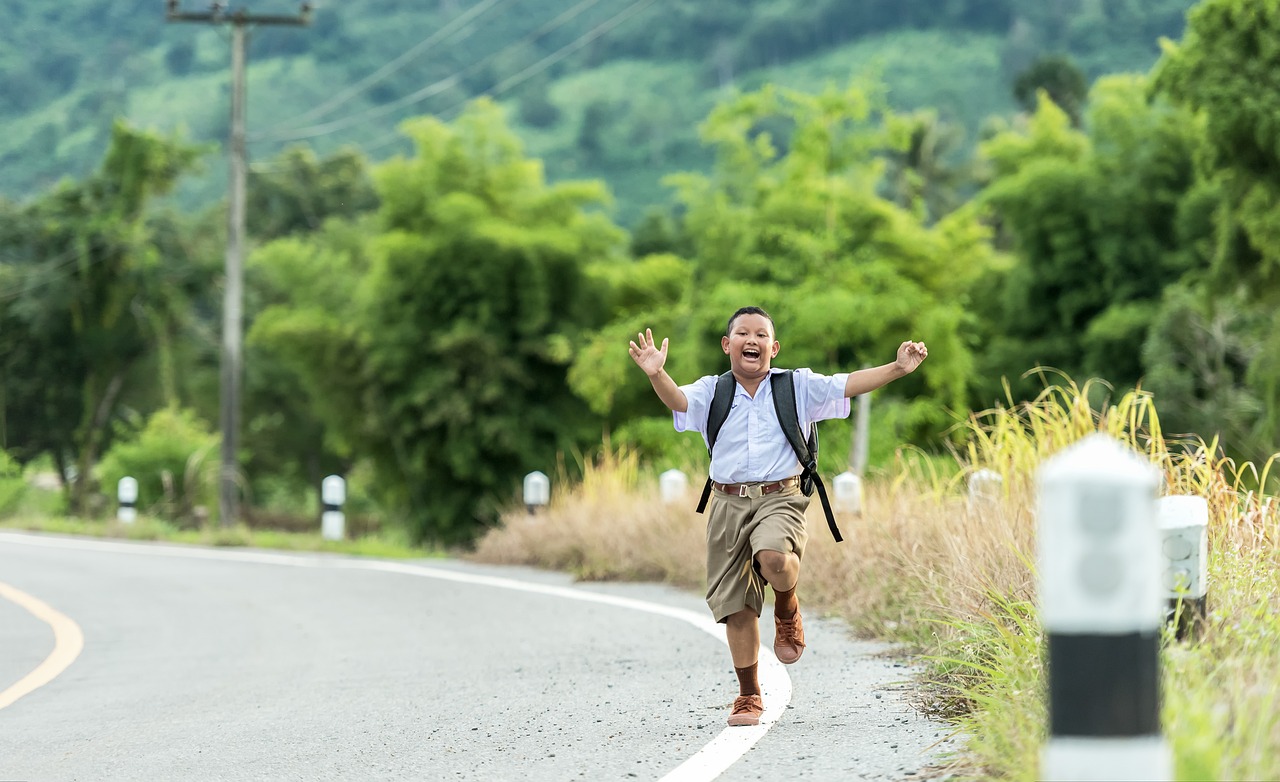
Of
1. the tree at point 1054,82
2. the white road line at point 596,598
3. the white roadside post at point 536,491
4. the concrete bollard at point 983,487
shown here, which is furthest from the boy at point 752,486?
the tree at point 1054,82

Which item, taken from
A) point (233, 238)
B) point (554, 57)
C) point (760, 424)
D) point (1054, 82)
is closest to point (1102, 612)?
point (760, 424)

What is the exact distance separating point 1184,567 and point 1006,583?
198 cm

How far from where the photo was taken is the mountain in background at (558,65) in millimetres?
115375

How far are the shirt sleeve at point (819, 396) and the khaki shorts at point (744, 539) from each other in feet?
1.01

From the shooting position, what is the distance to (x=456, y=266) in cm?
3578

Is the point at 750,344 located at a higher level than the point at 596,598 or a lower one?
higher

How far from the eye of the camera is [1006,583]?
6805mm

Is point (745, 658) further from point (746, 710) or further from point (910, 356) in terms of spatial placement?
point (910, 356)

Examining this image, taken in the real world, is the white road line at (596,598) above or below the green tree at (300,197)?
below

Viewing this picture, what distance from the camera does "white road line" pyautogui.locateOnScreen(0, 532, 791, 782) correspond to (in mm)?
5359

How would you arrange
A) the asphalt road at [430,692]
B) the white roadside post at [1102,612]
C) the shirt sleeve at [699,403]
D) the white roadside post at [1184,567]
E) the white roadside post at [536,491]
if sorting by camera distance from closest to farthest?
the white roadside post at [1102,612] < the white roadside post at [1184,567] < the asphalt road at [430,692] < the shirt sleeve at [699,403] < the white roadside post at [536,491]

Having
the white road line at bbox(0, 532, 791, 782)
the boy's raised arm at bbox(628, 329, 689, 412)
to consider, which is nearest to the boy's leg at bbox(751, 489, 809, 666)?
the white road line at bbox(0, 532, 791, 782)

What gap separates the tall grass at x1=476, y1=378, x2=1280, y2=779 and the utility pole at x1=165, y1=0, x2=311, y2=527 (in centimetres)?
1243

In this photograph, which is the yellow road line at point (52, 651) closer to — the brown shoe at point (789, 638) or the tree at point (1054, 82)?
the brown shoe at point (789, 638)
